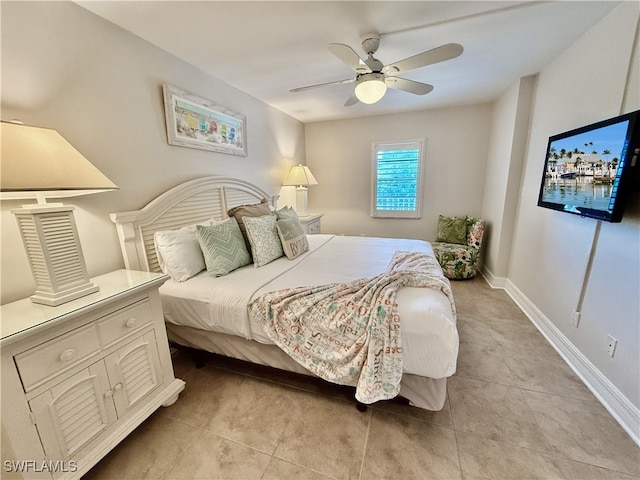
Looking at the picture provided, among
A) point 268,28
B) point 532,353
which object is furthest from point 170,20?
point 532,353

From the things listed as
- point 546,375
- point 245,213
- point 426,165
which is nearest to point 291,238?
point 245,213

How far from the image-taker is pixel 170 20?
1.71 metres

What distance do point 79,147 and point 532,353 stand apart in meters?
3.56

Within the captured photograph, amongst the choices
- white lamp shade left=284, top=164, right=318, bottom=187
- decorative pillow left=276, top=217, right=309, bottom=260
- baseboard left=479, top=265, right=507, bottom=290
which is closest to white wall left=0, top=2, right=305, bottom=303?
decorative pillow left=276, top=217, right=309, bottom=260

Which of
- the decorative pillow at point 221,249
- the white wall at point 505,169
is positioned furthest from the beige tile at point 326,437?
the white wall at point 505,169

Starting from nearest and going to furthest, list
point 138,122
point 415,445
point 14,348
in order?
point 14,348
point 415,445
point 138,122

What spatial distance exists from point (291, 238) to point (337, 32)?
162 centimetres

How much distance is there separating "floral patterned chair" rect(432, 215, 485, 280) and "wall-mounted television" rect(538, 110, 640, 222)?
4.23 ft

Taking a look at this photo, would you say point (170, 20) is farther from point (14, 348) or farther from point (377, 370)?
point (377, 370)

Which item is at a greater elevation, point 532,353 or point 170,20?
point 170,20

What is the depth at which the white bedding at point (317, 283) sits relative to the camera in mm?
1326

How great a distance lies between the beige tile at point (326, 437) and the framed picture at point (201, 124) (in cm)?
228

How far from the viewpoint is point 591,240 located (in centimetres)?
182

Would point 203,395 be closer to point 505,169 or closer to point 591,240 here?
point 591,240
